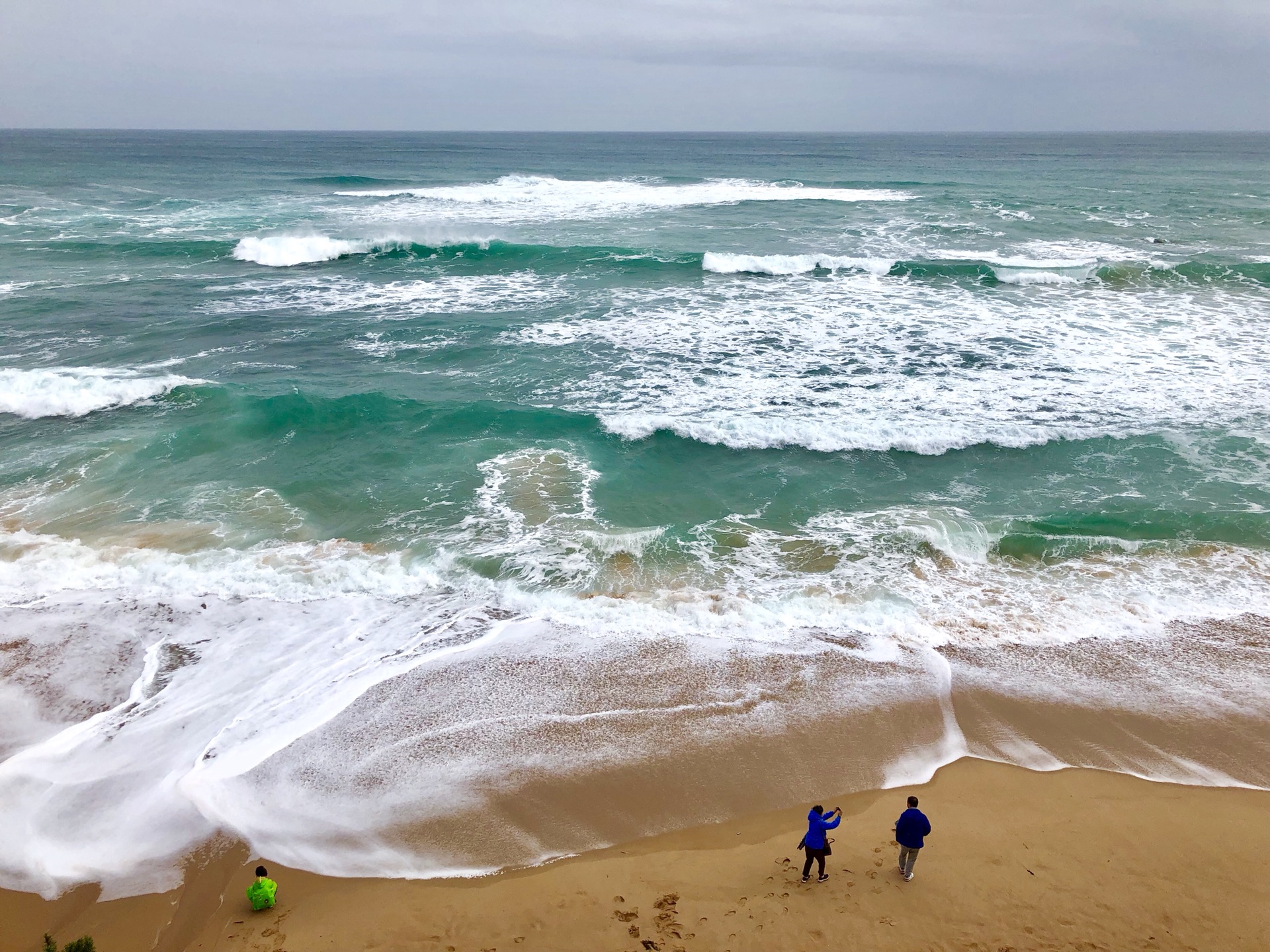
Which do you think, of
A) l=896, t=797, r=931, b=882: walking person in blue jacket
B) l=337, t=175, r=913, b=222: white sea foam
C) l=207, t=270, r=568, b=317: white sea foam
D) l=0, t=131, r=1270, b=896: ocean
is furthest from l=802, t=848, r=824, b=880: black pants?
l=337, t=175, r=913, b=222: white sea foam

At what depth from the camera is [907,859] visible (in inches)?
236

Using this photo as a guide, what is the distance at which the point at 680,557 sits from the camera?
35.4ft

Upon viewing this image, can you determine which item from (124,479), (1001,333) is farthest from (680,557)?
(1001,333)

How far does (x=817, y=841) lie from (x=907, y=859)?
802mm

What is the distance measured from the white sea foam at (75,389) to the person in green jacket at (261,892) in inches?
529

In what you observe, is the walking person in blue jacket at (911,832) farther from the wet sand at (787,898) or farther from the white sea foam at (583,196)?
the white sea foam at (583,196)

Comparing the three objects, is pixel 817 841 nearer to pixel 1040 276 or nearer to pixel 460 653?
pixel 460 653

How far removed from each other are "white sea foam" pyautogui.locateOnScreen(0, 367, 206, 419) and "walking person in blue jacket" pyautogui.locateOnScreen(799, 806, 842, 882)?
16271 mm

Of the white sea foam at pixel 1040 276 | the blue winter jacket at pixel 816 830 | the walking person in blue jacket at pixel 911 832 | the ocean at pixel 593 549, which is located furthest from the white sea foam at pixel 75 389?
the white sea foam at pixel 1040 276

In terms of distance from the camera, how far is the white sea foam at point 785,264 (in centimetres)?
2667

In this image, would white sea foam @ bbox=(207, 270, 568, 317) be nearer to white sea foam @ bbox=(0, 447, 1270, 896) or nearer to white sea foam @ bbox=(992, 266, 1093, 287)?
white sea foam @ bbox=(0, 447, 1270, 896)

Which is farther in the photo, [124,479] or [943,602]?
[124,479]

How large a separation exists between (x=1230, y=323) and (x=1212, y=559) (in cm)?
1370

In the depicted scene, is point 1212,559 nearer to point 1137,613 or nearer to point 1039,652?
point 1137,613
